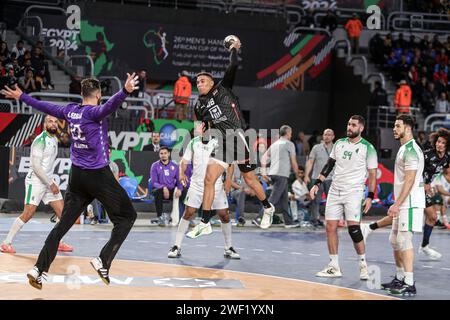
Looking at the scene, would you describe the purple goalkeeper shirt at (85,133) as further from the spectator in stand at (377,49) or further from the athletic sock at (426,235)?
the spectator in stand at (377,49)

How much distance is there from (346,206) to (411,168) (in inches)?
55.2

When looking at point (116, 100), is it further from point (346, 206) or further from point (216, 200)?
point (216, 200)

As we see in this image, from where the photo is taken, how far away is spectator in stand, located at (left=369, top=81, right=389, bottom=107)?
26.1m

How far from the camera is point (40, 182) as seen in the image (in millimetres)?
12539

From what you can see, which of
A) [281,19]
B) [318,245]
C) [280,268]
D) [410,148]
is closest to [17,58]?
[281,19]

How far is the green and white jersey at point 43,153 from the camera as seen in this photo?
12344 mm

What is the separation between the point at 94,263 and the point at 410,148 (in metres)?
4.06

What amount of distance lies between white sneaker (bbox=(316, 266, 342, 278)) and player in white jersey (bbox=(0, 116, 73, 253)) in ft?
13.8

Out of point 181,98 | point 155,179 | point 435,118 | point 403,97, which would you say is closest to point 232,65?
point 155,179

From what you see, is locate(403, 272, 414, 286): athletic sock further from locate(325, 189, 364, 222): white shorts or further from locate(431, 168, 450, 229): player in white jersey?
locate(431, 168, 450, 229): player in white jersey

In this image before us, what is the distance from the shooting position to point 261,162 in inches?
704

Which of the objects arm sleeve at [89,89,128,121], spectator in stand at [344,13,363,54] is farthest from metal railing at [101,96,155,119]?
arm sleeve at [89,89,128,121]

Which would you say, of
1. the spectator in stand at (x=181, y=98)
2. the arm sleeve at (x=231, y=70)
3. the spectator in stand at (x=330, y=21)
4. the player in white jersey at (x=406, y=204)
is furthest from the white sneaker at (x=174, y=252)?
the spectator in stand at (x=330, y=21)

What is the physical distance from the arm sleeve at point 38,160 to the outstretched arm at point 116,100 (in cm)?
387
